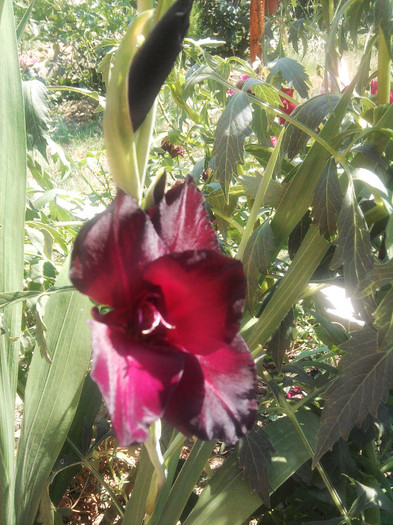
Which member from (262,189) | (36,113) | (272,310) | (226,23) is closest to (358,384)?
(272,310)

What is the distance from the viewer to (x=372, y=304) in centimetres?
63

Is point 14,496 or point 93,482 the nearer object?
point 14,496

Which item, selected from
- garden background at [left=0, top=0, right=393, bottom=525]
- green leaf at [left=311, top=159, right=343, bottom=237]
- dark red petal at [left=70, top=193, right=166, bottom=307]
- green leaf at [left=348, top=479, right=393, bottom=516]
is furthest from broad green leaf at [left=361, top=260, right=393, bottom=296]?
green leaf at [left=348, top=479, right=393, bottom=516]

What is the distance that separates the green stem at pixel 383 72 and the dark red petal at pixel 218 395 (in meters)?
0.53

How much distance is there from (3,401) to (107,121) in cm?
45

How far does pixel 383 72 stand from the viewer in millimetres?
771

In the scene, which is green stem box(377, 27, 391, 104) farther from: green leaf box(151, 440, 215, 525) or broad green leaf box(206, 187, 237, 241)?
green leaf box(151, 440, 215, 525)

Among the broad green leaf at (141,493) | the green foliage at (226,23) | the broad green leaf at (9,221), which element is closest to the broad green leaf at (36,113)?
the broad green leaf at (9,221)

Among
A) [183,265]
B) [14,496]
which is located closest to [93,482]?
[14,496]

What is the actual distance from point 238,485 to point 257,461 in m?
0.08

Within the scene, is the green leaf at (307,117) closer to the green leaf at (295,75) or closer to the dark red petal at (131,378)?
the green leaf at (295,75)

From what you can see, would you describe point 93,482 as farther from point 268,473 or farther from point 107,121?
point 107,121

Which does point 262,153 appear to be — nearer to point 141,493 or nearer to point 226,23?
point 141,493

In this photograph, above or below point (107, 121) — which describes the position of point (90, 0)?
above
